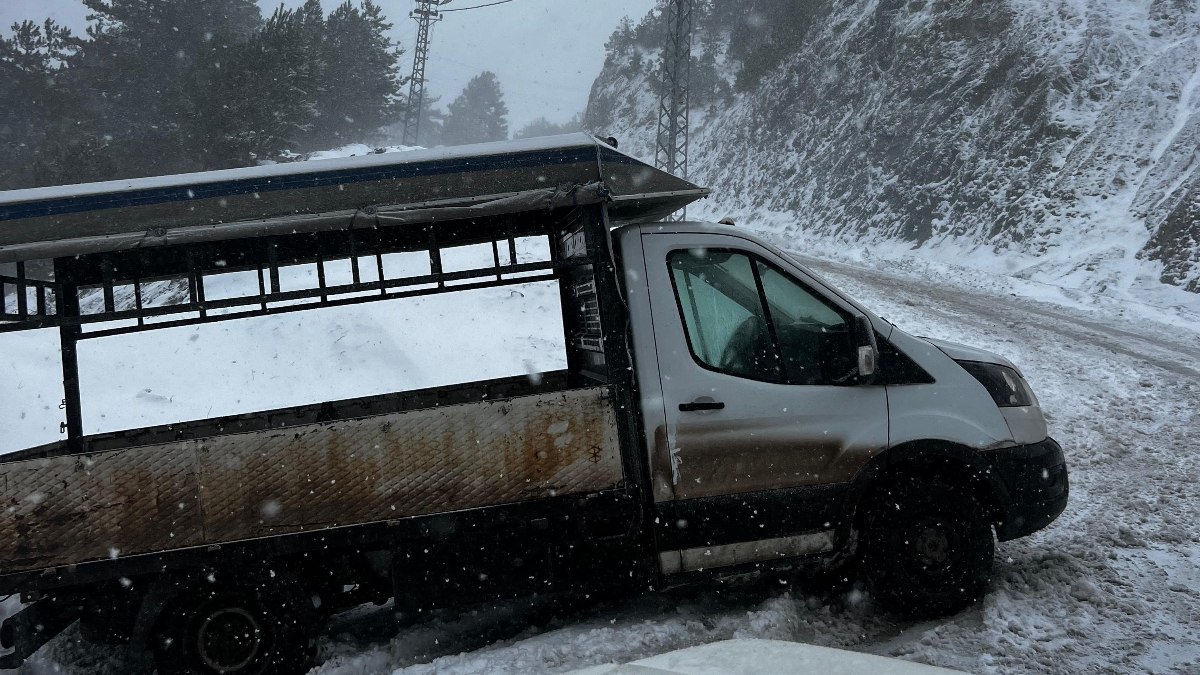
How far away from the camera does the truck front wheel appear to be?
12.6ft

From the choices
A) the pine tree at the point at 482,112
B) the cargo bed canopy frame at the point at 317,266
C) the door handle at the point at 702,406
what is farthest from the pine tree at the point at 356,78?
the pine tree at the point at 482,112

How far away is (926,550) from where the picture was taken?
4215mm

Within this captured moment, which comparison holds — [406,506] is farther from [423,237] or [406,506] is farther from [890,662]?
[890,662]

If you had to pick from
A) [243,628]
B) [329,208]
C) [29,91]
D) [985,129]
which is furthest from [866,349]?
[29,91]

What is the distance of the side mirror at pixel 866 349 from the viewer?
4004 mm

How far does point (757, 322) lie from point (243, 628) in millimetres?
3144

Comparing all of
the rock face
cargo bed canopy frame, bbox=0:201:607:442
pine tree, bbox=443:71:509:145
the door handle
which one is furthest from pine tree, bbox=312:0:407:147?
pine tree, bbox=443:71:509:145

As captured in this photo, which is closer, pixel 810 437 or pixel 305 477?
pixel 305 477

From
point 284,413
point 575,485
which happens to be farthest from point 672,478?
point 284,413

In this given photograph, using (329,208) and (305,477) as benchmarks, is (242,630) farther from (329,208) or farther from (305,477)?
(329,208)

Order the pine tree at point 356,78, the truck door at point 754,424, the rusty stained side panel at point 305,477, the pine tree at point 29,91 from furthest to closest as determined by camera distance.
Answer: the pine tree at point 356,78, the pine tree at point 29,91, the truck door at point 754,424, the rusty stained side panel at point 305,477

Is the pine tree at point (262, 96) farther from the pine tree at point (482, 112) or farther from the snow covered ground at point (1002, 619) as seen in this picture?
the pine tree at point (482, 112)

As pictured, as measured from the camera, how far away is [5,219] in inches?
144

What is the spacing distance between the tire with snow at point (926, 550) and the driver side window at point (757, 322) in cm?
75
